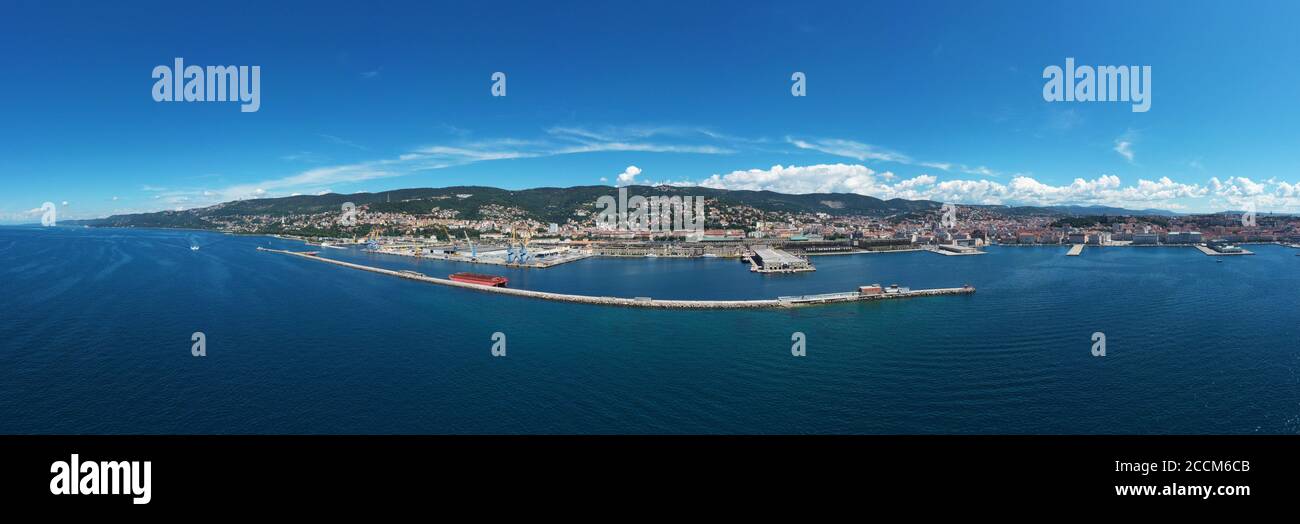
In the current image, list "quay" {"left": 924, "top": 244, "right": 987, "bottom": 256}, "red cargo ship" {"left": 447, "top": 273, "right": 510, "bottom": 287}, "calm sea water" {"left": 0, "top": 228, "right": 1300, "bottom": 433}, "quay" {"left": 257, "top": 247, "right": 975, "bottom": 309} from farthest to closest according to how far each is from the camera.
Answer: "quay" {"left": 924, "top": 244, "right": 987, "bottom": 256} < "red cargo ship" {"left": 447, "top": 273, "right": 510, "bottom": 287} < "quay" {"left": 257, "top": 247, "right": 975, "bottom": 309} < "calm sea water" {"left": 0, "top": 228, "right": 1300, "bottom": 433}

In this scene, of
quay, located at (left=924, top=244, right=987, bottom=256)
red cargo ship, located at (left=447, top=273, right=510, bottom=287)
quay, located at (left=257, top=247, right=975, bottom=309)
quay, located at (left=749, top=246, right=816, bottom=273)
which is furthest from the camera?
quay, located at (left=924, top=244, right=987, bottom=256)

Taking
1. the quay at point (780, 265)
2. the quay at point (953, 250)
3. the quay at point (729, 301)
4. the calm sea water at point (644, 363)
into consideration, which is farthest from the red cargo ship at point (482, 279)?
the quay at point (953, 250)

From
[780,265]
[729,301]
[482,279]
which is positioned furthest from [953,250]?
[482,279]

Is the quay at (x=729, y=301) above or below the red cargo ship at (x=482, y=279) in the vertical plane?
below

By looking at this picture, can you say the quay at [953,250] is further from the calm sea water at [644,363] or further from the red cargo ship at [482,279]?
the red cargo ship at [482,279]

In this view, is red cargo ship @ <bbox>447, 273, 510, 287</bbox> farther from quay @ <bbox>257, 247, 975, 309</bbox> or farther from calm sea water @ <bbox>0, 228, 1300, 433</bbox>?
calm sea water @ <bbox>0, 228, 1300, 433</bbox>

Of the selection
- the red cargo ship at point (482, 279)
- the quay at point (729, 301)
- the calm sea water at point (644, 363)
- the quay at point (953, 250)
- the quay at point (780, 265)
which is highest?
the quay at point (953, 250)

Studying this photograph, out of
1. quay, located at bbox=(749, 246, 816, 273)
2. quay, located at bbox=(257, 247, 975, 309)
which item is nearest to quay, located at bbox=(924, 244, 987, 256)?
quay, located at bbox=(749, 246, 816, 273)
